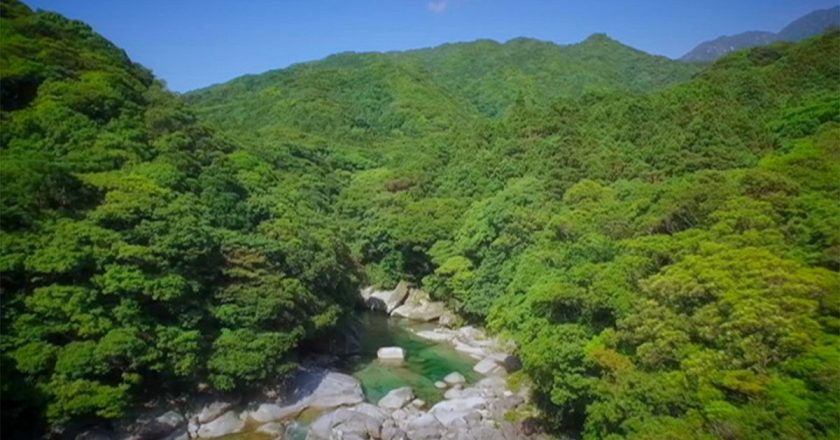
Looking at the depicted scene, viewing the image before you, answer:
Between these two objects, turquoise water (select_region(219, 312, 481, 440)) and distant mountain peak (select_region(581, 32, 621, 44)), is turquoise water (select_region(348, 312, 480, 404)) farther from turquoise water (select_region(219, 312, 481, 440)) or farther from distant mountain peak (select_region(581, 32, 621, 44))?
distant mountain peak (select_region(581, 32, 621, 44))

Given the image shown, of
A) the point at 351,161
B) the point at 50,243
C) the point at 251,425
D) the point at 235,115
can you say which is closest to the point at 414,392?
the point at 251,425

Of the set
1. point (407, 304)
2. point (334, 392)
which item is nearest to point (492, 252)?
point (407, 304)

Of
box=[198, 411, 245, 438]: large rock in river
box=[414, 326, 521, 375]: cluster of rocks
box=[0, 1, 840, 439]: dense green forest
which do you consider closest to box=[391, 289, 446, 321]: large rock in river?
box=[0, 1, 840, 439]: dense green forest

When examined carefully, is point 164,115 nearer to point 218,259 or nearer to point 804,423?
point 218,259

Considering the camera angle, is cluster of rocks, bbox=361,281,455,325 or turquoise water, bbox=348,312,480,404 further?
cluster of rocks, bbox=361,281,455,325

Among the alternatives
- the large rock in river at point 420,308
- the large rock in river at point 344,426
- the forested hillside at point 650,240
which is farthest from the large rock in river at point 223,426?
the large rock in river at point 420,308

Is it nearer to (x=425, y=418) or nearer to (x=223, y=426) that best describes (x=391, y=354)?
(x=425, y=418)
